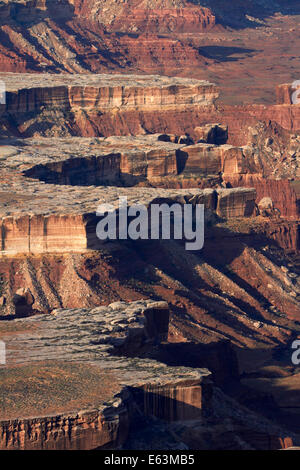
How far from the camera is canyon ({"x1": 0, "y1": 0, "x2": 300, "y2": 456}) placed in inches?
2260

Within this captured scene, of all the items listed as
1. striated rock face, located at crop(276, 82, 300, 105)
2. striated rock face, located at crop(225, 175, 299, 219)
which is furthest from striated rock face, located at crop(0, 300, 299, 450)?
striated rock face, located at crop(276, 82, 300, 105)

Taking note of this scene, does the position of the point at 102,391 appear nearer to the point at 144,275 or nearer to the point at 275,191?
the point at 144,275

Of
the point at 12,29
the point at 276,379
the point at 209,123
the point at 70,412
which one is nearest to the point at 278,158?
the point at 209,123

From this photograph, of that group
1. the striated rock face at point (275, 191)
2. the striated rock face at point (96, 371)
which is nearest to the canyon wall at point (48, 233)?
the striated rock face at point (96, 371)

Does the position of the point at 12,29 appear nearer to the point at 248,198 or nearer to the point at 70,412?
the point at 248,198

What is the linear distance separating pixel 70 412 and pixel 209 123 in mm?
96906

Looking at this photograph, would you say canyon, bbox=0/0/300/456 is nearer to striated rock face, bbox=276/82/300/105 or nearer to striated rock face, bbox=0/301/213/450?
striated rock face, bbox=0/301/213/450

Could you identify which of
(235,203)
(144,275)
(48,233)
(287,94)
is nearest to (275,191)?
(235,203)

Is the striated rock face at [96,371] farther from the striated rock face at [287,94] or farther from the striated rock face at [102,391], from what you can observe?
the striated rock face at [287,94]

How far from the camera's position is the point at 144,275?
8606 centimetres

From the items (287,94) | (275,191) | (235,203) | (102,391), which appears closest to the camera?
(102,391)

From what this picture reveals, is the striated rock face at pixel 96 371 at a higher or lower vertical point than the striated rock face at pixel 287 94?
lower

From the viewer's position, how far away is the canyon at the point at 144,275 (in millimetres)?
57406

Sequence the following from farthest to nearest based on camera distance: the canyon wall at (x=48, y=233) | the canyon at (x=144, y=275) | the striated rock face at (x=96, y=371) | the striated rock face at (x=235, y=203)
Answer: the striated rock face at (x=235, y=203) < the canyon wall at (x=48, y=233) < the canyon at (x=144, y=275) < the striated rock face at (x=96, y=371)
